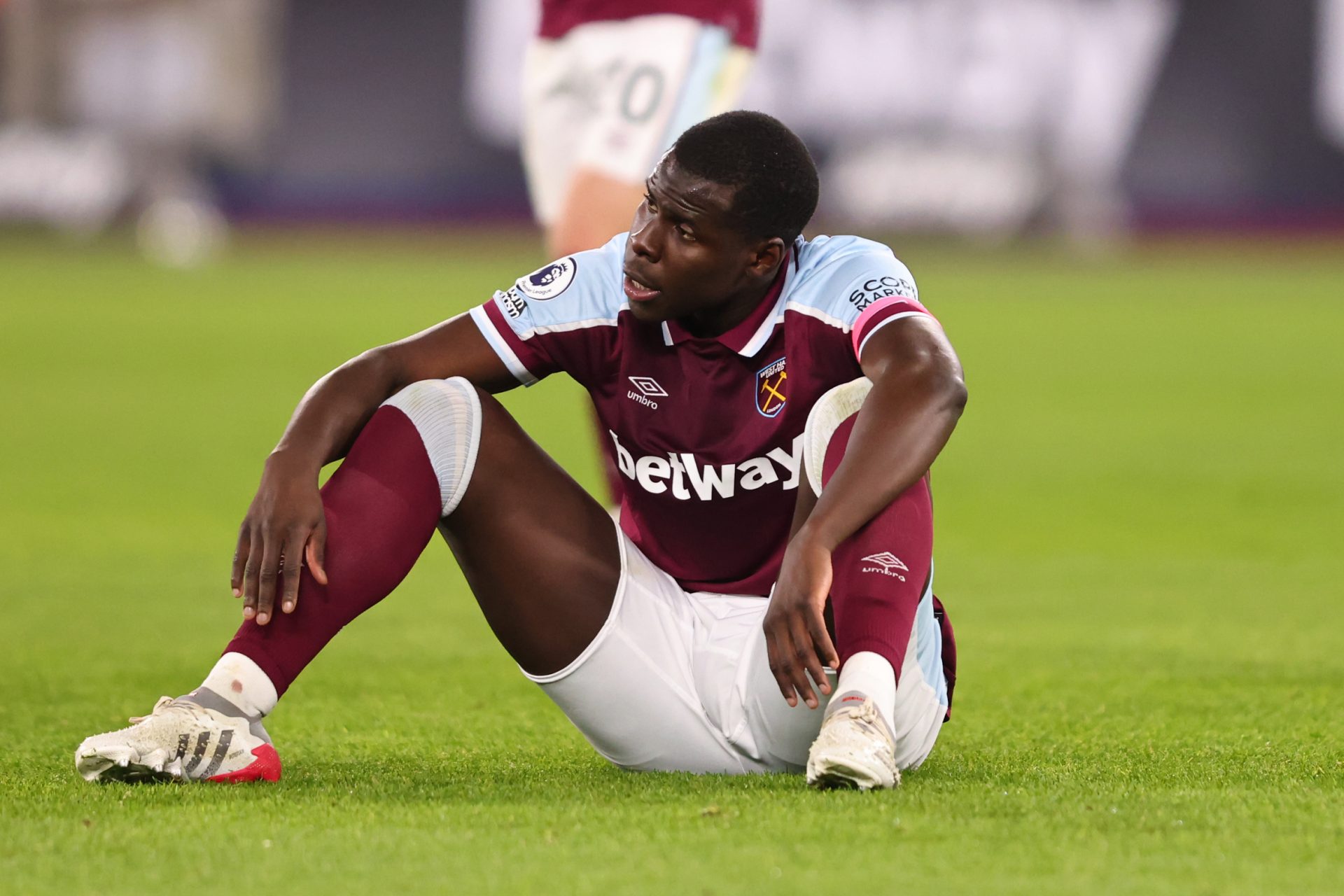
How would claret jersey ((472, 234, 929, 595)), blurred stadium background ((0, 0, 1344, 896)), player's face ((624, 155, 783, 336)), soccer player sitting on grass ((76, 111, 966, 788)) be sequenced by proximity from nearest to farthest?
blurred stadium background ((0, 0, 1344, 896)) → soccer player sitting on grass ((76, 111, 966, 788)) → player's face ((624, 155, 783, 336)) → claret jersey ((472, 234, 929, 595))

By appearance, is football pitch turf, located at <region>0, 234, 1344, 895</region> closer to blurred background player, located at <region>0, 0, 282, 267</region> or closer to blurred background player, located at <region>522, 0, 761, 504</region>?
blurred background player, located at <region>522, 0, 761, 504</region>

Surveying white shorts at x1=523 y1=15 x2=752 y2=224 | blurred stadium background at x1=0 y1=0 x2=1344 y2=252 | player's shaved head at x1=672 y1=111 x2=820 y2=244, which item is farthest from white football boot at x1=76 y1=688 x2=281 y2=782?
blurred stadium background at x1=0 y1=0 x2=1344 y2=252

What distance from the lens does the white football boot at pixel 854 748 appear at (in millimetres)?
2477

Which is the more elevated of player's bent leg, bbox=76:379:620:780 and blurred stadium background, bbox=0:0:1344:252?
player's bent leg, bbox=76:379:620:780

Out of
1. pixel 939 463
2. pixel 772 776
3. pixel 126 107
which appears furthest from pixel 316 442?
pixel 126 107

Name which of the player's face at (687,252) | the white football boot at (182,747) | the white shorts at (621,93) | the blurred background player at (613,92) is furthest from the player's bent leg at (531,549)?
the white shorts at (621,93)

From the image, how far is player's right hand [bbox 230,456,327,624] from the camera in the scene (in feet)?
8.55

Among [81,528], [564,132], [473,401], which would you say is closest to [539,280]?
[473,401]

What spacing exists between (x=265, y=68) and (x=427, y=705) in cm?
2040

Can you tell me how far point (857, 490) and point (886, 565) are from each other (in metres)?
0.12

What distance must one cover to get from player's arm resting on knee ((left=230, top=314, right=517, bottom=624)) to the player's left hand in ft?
2.09

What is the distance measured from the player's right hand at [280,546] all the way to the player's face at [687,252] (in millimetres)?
576

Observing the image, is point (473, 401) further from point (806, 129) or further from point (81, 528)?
point (806, 129)

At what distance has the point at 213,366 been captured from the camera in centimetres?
1140
